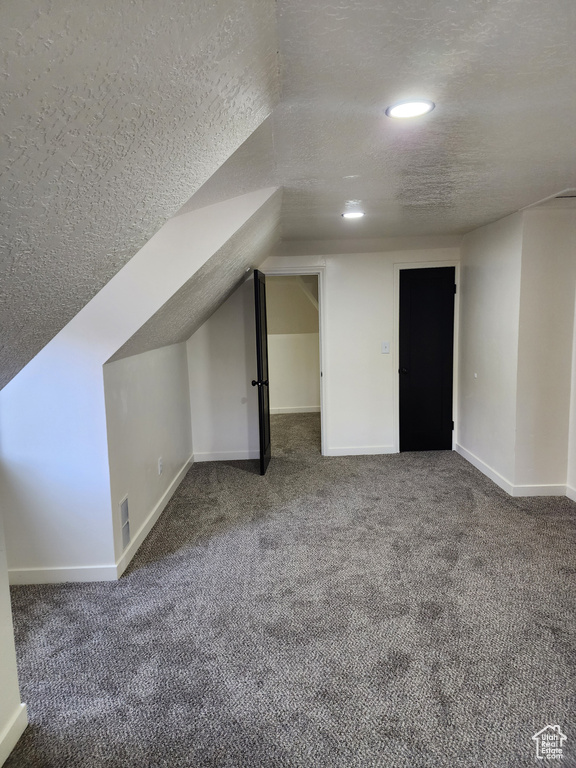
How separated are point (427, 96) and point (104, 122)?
111 cm

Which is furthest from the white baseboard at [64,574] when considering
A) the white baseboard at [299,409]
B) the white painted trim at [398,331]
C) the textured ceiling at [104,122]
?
the white baseboard at [299,409]

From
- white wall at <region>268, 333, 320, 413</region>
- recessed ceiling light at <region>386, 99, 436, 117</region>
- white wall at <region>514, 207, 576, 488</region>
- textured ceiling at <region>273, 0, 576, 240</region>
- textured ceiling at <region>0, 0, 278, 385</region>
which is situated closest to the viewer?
textured ceiling at <region>0, 0, 278, 385</region>

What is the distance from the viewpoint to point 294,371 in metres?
7.41

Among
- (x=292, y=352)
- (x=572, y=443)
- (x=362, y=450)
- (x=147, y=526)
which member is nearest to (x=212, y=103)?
(x=147, y=526)

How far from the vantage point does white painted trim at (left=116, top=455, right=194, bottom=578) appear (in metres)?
2.89

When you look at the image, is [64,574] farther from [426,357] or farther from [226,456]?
[426,357]

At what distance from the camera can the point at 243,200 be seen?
2.59m

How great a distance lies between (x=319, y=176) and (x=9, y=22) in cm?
195

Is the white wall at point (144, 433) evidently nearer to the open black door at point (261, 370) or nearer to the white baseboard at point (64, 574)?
the white baseboard at point (64, 574)

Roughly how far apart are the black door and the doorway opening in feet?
6.23

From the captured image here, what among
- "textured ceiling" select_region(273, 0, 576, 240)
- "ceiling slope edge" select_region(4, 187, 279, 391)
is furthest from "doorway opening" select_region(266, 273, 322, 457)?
"ceiling slope edge" select_region(4, 187, 279, 391)

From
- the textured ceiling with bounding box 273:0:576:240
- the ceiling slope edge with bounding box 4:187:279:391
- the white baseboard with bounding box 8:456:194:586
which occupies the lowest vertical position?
the white baseboard with bounding box 8:456:194:586

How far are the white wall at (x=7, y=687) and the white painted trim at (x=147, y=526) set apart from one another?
41.9 inches

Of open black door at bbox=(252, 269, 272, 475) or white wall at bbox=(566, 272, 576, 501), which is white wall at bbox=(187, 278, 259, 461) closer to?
open black door at bbox=(252, 269, 272, 475)
